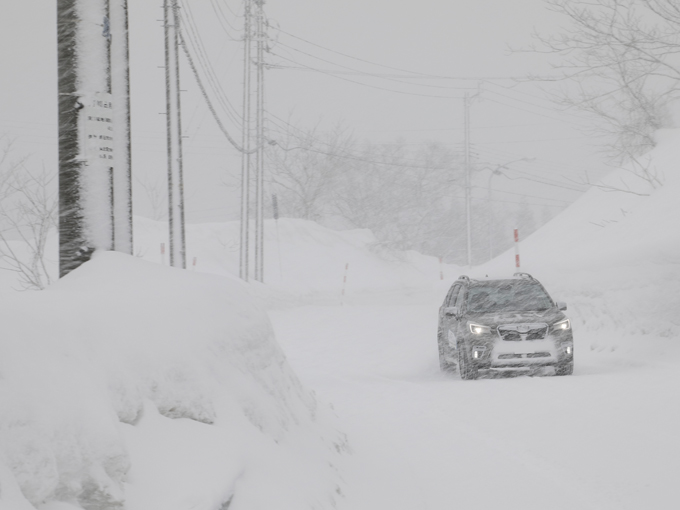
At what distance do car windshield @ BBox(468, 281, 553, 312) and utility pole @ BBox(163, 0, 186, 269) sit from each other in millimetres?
8530

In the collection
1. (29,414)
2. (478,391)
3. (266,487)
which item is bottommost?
(478,391)

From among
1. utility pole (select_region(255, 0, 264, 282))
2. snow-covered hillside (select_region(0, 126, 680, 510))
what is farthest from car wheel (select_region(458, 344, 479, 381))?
utility pole (select_region(255, 0, 264, 282))

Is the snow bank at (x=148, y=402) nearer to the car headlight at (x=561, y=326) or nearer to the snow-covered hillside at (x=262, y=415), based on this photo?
the snow-covered hillside at (x=262, y=415)

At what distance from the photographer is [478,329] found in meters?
11.1

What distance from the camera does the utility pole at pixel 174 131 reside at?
60.3 ft

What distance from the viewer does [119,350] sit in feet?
11.7

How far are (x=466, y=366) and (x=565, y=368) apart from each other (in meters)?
1.47

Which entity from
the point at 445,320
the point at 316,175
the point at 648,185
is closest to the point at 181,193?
the point at 445,320

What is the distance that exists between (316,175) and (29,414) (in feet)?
211

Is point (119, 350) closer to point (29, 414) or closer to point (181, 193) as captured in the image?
point (29, 414)

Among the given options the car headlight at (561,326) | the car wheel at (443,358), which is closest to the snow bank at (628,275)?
the car headlight at (561,326)

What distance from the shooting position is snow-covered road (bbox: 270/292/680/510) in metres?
5.35

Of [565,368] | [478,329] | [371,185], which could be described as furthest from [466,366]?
[371,185]

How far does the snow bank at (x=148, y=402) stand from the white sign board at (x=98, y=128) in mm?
776
